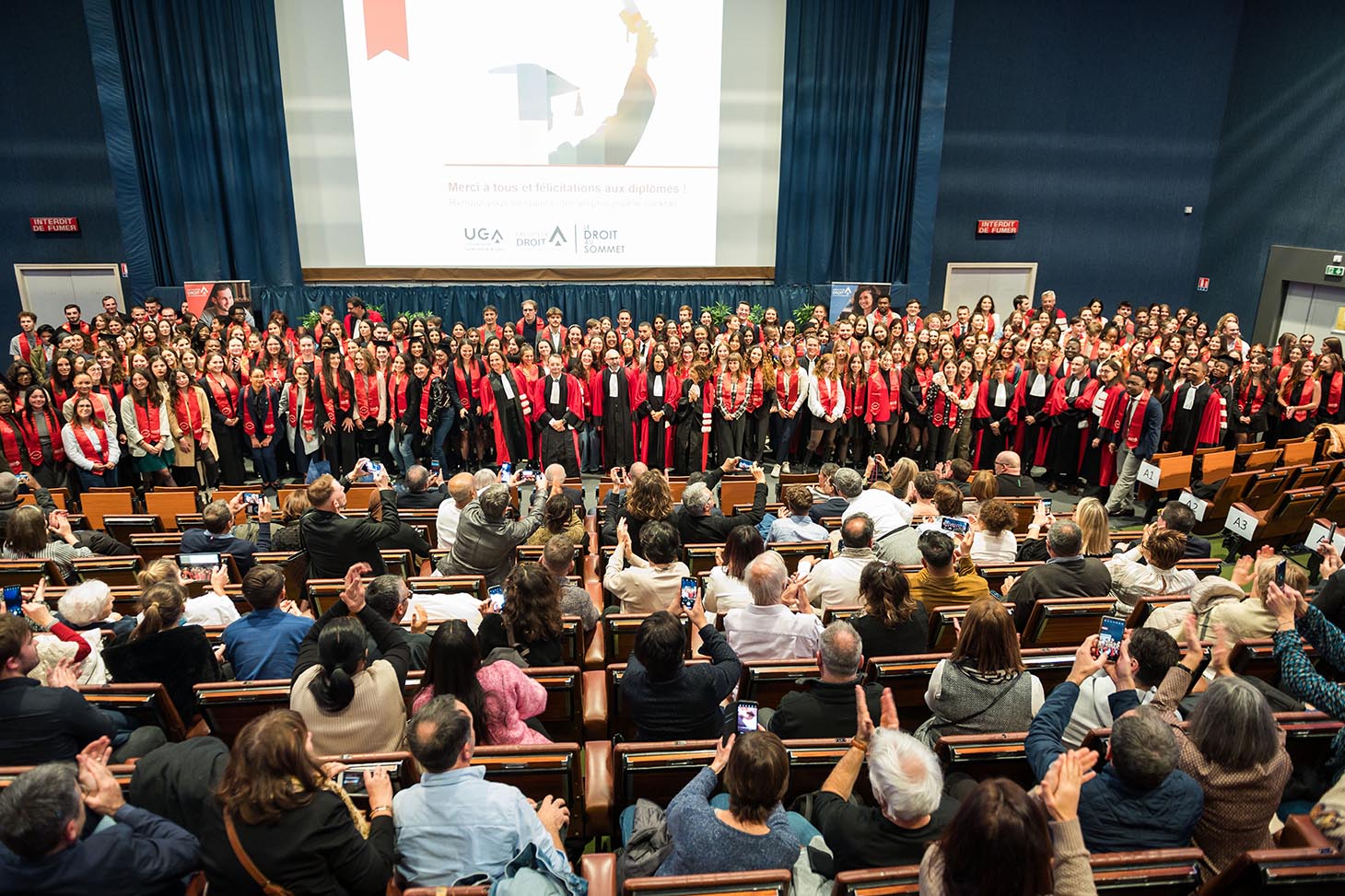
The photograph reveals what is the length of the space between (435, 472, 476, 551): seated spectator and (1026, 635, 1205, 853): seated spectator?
3.87 metres

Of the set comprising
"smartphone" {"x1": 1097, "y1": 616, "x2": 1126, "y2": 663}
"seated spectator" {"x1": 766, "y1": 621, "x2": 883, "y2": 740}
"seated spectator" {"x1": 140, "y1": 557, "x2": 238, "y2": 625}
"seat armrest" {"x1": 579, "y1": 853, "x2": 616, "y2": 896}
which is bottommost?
"seat armrest" {"x1": 579, "y1": 853, "x2": 616, "y2": 896}

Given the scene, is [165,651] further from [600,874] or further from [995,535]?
[995,535]

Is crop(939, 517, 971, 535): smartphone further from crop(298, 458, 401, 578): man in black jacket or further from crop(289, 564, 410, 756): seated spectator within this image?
crop(298, 458, 401, 578): man in black jacket

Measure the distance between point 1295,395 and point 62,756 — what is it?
32.2 ft

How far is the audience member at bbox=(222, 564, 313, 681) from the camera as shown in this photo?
351cm

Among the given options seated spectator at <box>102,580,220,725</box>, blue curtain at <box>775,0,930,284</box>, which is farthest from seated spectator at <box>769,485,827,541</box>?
blue curtain at <box>775,0,930,284</box>

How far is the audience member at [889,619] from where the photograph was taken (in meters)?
3.57

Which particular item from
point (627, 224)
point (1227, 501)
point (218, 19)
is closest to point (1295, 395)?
point (1227, 501)

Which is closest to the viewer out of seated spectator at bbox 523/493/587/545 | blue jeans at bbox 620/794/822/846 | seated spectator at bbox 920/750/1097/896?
seated spectator at bbox 920/750/1097/896

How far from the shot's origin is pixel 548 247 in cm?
1189

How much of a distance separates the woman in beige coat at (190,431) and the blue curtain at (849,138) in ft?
27.1

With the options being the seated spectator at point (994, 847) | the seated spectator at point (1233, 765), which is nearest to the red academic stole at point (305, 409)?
the seated spectator at point (994, 847)

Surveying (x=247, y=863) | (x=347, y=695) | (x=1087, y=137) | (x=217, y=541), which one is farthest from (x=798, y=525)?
(x=1087, y=137)

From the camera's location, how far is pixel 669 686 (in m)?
3.05
